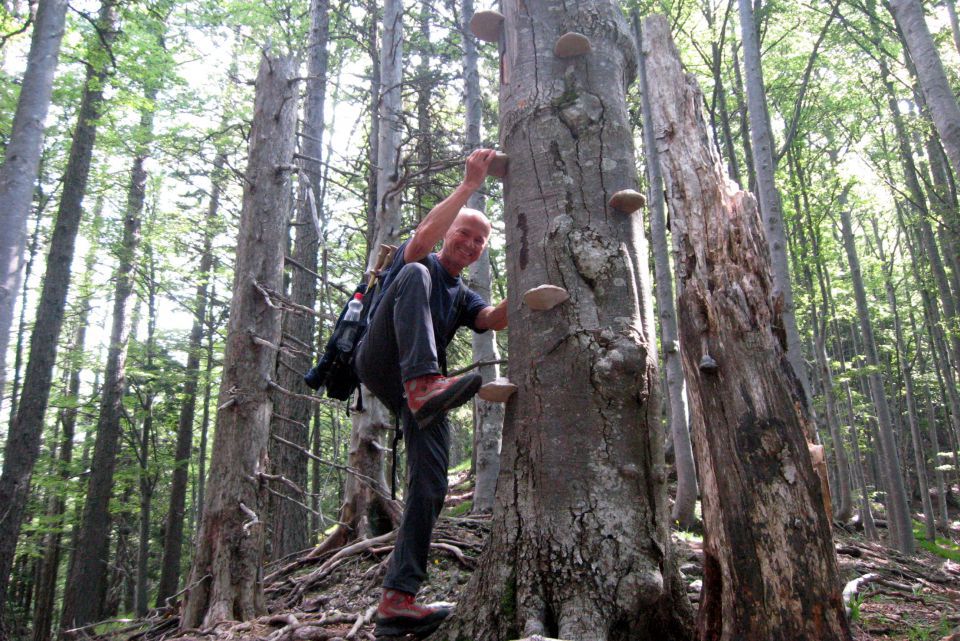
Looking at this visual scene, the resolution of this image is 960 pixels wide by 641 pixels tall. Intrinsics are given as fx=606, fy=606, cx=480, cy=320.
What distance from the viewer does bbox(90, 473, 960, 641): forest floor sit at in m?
3.50

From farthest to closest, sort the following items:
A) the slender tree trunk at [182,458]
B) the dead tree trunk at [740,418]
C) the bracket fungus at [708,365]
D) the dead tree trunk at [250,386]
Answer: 1. the slender tree trunk at [182,458]
2. the dead tree trunk at [250,386]
3. the bracket fungus at [708,365]
4. the dead tree trunk at [740,418]

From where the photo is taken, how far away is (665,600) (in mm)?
2504

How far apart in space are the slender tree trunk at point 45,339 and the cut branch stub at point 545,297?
32.2 feet

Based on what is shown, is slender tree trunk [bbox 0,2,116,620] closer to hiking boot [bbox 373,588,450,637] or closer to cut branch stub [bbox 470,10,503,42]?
cut branch stub [bbox 470,10,503,42]

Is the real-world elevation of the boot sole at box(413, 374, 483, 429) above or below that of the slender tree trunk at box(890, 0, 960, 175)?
below

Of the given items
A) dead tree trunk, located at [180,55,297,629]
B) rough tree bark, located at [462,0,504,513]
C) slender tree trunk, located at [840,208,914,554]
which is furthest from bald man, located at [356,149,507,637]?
slender tree trunk, located at [840,208,914,554]

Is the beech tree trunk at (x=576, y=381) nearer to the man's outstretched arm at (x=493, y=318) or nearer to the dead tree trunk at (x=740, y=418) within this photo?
the dead tree trunk at (x=740, y=418)

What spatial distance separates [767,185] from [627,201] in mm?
7254

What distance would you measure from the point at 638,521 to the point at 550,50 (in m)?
2.45

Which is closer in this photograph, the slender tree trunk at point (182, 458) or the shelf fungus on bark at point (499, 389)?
the shelf fungus on bark at point (499, 389)

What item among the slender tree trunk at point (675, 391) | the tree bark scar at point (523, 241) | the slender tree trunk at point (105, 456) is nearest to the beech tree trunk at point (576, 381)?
the tree bark scar at point (523, 241)

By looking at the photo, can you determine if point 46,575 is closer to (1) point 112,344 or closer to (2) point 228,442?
(1) point 112,344

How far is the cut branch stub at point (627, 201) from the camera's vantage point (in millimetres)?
2904

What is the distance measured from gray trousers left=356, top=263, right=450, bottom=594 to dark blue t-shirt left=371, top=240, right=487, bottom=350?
217 millimetres
